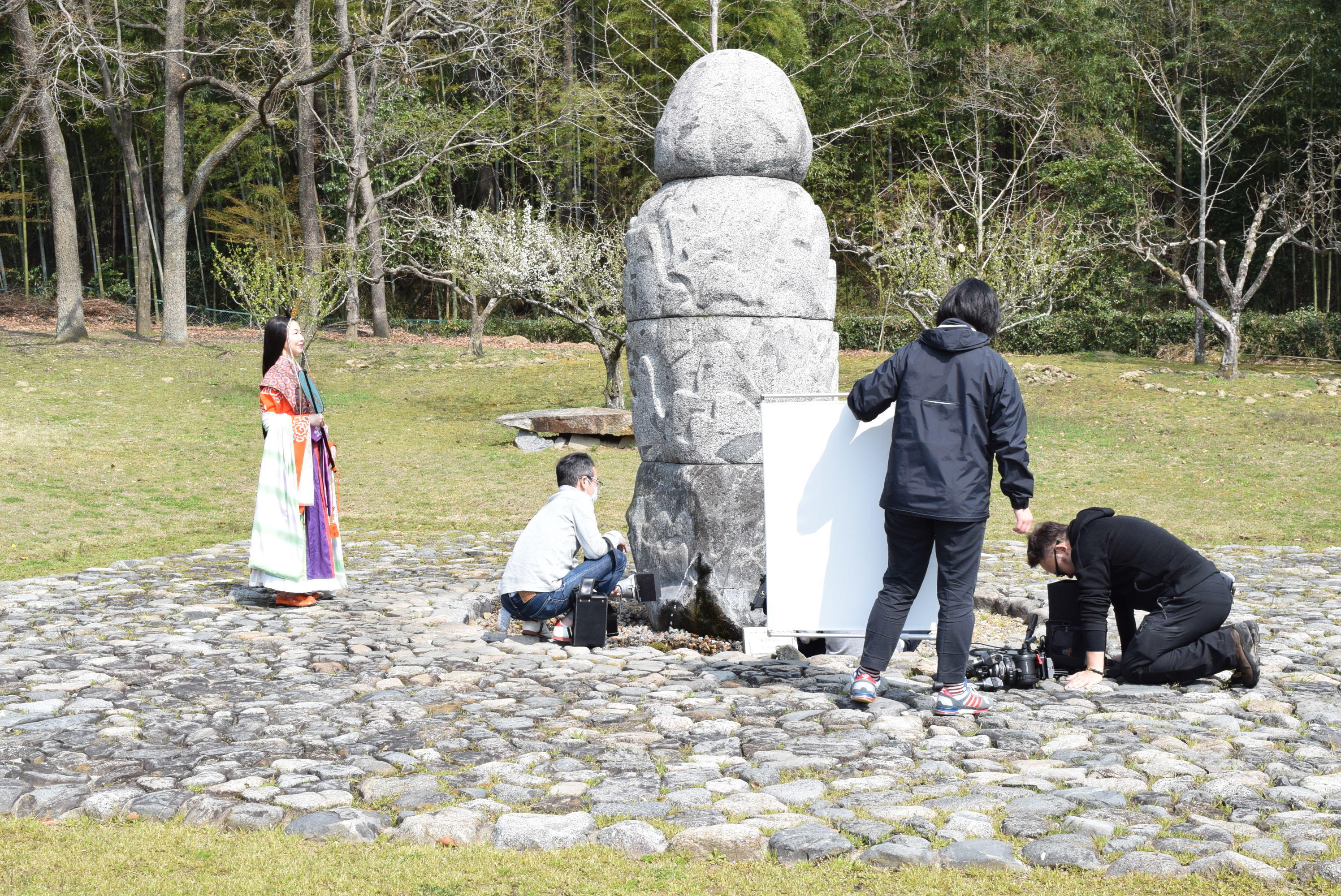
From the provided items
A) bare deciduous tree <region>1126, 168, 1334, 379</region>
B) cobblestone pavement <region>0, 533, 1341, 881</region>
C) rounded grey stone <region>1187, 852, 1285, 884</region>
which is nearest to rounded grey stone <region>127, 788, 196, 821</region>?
cobblestone pavement <region>0, 533, 1341, 881</region>

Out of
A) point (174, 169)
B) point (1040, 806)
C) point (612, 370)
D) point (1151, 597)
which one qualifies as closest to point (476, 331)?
point (174, 169)

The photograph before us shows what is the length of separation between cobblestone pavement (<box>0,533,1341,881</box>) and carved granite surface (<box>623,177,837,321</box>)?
6.86 ft

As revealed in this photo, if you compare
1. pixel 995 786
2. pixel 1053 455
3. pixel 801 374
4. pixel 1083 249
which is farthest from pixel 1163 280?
pixel 995 786

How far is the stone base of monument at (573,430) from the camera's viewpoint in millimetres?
18188

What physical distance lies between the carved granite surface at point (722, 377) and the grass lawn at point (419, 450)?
15.9 feet

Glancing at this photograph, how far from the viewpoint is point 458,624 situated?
7.26 metres

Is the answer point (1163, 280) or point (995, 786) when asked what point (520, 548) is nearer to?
point (995, 786)

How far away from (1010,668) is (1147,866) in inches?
90.0

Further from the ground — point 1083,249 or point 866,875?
point 1083,249

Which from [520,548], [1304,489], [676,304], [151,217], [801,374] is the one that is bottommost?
[1304,489]

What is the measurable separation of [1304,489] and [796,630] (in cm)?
1124

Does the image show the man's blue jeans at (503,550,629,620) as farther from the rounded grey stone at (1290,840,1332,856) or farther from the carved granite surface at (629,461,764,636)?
the rounded grey stone at (1290,840,1332,856)

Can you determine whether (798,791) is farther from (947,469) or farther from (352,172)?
(352,172)

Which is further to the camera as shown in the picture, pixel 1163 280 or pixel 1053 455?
pixel 1163 280
